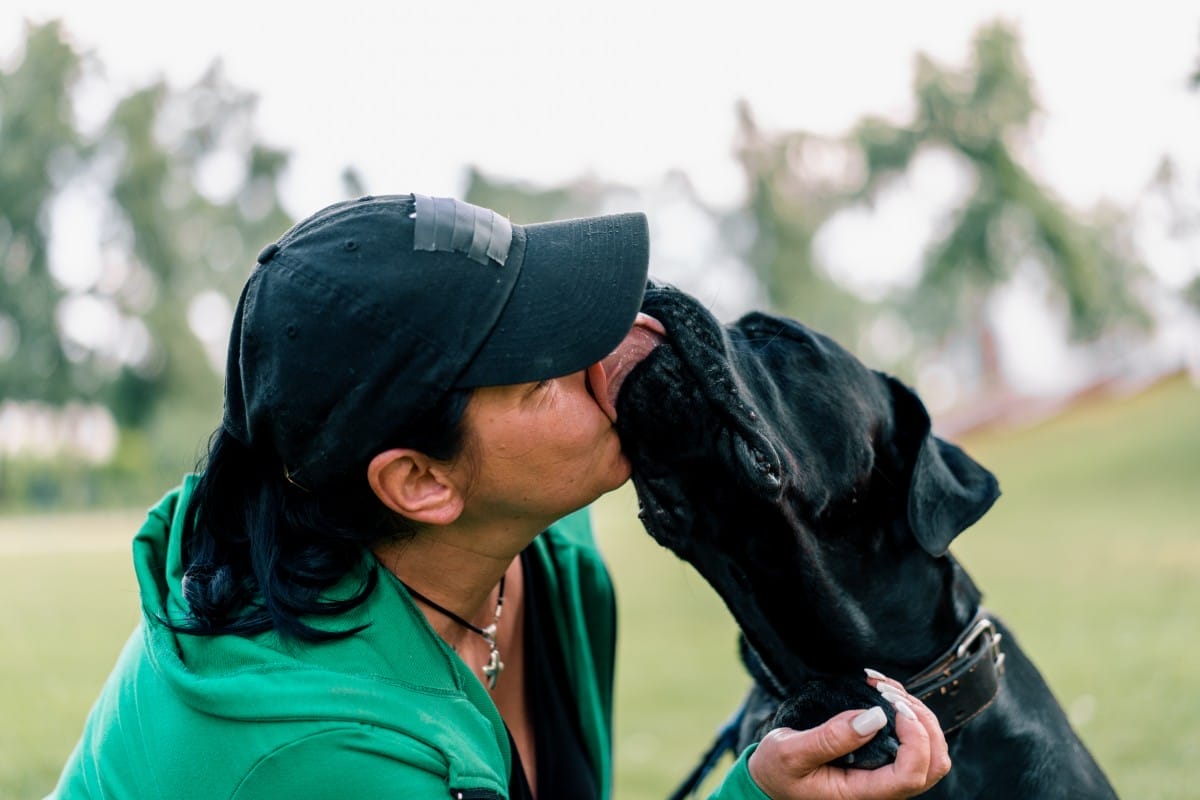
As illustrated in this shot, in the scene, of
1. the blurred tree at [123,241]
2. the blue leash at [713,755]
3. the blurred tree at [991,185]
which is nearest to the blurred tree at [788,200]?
the blurred tree at [991,185]

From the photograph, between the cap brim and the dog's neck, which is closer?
the cap brim

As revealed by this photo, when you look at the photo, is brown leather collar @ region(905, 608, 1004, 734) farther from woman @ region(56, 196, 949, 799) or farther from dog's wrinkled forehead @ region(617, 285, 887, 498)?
dog's wrinkled forehead @ region(617, 285, 887, 498)

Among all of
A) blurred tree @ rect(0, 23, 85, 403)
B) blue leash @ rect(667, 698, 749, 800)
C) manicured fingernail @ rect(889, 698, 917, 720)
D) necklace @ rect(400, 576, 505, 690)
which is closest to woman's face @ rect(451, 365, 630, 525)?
necklace @ rect(400, 576, 505, 690)

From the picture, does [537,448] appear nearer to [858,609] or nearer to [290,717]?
[290,717]

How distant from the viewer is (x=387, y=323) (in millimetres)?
2016

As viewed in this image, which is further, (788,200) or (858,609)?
(788,200)

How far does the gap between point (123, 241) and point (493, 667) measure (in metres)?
38.5

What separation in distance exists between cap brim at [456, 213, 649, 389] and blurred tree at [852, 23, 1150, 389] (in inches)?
1129

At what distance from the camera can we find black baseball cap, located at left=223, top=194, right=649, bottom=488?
2.02 metres

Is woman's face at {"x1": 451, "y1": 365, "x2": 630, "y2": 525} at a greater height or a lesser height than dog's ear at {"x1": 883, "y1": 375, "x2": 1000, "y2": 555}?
greater

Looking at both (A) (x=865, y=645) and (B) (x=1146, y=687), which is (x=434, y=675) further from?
(B) (x=1146, y=687)

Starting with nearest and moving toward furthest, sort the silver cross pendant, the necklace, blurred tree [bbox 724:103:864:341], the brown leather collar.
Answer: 1. the brown leather collar
2. the necklace
3. the silver cross pendant
4. blurred tree [bbox 724:103:864:341]

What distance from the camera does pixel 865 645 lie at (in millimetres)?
2434

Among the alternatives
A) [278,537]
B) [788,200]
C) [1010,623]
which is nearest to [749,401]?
[278,537]
